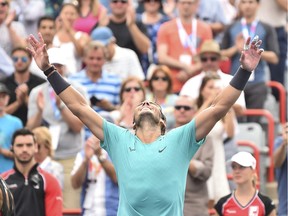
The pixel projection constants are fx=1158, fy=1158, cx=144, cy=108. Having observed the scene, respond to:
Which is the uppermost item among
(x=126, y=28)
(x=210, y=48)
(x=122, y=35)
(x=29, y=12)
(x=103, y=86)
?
(x=29, y=12)

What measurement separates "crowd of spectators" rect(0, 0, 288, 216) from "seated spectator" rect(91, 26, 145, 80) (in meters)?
0.02

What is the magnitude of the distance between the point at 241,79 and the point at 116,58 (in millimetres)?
6912

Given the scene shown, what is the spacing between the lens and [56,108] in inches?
563

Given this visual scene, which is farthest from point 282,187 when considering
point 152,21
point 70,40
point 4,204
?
point 152,21

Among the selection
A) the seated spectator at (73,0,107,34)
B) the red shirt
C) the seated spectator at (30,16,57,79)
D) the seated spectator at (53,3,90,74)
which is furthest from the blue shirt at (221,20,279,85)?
the red shirt

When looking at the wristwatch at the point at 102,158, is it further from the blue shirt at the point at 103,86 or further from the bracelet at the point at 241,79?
the bracelet at the point at 241,79

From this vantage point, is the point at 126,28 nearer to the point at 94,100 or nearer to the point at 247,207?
the point at 94,100

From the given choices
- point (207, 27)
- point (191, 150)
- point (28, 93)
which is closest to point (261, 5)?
point (207, 27)

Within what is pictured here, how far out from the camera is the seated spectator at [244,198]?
11.9 m

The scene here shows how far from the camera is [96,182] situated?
12719 mm

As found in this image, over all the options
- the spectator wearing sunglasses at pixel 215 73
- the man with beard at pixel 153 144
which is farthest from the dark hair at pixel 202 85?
the man with beard at pixel 153 144

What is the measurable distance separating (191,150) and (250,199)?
8.85 ft

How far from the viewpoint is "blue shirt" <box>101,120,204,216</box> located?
9234 mm

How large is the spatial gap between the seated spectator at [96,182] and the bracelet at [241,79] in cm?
329
